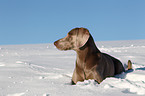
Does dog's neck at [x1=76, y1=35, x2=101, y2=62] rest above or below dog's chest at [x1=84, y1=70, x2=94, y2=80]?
above

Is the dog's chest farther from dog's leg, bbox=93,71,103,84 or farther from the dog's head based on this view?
the dog's head

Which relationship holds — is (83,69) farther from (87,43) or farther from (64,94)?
(64,94)

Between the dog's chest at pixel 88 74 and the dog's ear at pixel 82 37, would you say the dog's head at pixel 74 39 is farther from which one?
the dog's chest at pixel 88 74

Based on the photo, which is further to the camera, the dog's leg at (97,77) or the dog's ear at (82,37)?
the dog's leg at (97,77)

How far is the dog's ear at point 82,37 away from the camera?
11.6ft

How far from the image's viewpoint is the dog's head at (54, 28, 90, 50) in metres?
3.55

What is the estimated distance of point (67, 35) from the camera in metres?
3.79

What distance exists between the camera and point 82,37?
11.7 feet

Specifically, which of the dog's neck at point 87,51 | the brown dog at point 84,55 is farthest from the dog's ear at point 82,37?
the dog's neck at point 87,51

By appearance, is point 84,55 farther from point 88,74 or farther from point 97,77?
point 97,77

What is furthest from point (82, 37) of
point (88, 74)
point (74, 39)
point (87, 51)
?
point (88, 74)

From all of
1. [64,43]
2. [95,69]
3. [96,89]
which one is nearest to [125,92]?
[96,89]

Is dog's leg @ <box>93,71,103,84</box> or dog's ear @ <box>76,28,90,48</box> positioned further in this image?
dog's leg @ <box>93,71,103,84</box>

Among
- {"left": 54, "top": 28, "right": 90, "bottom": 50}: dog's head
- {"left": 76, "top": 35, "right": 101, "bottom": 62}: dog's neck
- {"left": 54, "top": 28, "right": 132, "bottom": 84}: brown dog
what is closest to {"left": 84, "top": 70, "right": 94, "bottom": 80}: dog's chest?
{"left": 54, "top": 28, "right": 132, "bottom": 84}: brown dog
